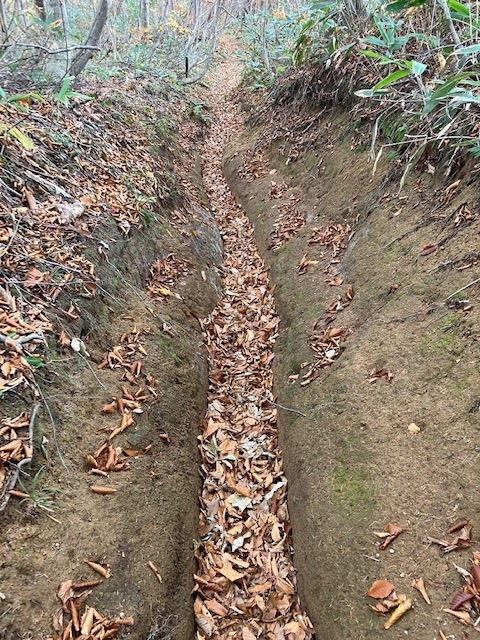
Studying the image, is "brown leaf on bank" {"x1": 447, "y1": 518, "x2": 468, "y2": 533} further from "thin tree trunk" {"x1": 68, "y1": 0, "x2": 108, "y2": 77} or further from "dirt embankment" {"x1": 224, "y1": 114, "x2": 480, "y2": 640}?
"thin tree trunk" {"x1": 68, "y1": 0, "x2": 108, "y2": 77}

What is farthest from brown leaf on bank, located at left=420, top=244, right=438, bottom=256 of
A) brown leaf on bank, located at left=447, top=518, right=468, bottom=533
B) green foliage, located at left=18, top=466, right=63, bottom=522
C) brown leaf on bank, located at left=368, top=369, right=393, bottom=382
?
green foliage, located at left=18, top=466, right=63, bottom=522

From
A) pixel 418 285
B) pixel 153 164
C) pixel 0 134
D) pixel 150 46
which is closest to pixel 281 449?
pixel 418 285

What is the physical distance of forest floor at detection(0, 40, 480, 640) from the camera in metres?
2.70

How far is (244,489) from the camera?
3830 millimetres

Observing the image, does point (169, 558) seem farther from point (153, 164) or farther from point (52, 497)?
point (153, 164)

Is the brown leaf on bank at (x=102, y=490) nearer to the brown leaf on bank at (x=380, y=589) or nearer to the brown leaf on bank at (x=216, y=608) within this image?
the brown leaf on bank at (x=216, y=608)

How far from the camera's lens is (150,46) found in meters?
16.5

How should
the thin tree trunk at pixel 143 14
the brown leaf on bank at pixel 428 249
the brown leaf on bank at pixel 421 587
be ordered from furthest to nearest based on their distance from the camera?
the thin tree trunk at pixel 143 14 < the brown leaf on bank at pixel 428 249 < the brown leaf on bank at pixel 421 587

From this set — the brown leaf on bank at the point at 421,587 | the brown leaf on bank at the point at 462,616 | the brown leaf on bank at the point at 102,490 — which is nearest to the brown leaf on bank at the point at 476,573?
the brown leaf on bank at the point at 462,616

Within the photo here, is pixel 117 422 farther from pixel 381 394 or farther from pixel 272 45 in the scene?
pixel 272 45

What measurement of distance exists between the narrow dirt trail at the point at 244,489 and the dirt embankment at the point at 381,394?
0.60 ft

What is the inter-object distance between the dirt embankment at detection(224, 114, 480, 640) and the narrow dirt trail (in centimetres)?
18

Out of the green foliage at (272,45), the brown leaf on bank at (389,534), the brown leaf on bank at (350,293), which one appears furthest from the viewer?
the green foliage at (272,45)

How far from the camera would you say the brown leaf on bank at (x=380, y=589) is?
8.73ft
